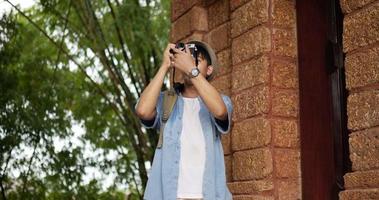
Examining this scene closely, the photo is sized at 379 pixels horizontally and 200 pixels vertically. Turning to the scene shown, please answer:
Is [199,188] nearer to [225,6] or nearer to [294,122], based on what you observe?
[294,122]

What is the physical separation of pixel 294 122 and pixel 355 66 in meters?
0.87

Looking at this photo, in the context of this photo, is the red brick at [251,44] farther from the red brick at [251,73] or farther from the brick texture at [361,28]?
the brick texture at [361,28]

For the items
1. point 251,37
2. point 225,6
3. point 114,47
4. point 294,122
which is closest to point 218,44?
point 225,6

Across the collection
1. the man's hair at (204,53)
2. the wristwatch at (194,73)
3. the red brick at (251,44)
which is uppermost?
the red brick at (251,44)

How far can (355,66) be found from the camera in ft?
10.5

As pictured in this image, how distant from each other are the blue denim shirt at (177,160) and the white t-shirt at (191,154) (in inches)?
0.9

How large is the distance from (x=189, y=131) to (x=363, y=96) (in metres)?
0.99

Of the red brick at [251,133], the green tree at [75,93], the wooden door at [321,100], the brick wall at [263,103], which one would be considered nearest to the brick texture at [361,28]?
the wooden door at [321,100]

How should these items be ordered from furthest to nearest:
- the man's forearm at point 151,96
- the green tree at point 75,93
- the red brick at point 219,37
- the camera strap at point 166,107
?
1. the green tree at point 75,93
2. the red brick at point 219,37
3. the camera strap at point 166,107
4. the man's forearm at point 151,96

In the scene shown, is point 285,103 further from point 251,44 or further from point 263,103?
point 251,44

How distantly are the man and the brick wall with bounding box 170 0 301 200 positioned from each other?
707mm

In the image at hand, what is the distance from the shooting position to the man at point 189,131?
9.86ft

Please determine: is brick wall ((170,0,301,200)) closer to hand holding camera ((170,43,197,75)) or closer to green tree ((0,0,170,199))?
hand holding camera ((170,43,197,75))

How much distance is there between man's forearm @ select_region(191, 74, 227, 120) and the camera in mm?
2971
